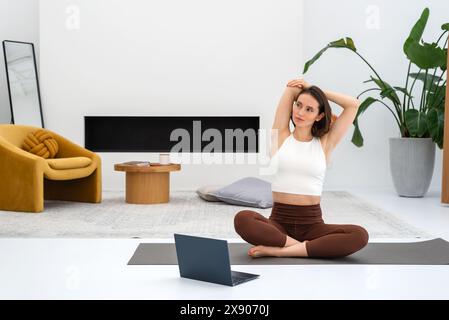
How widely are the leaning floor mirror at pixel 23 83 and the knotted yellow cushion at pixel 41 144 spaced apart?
899 mm

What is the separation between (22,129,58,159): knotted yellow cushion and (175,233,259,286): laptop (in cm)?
297

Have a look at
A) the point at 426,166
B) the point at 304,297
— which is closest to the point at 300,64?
the point at 426,166

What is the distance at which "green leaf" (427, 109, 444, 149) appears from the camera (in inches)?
228

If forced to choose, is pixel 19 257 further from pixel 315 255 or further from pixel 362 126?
pixel 362 126

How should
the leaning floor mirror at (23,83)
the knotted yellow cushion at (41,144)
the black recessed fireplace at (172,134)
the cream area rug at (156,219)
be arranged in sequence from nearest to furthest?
the cream area rug at (156,219) → the knotted yellow cushion at (41,144) → the leaning floor mirror at (23,83) → the black recessed fireplace at (172,134)

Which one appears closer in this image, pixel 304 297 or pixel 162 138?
pixel 304 297

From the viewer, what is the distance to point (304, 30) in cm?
688

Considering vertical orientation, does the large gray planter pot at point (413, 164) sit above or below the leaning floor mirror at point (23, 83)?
below

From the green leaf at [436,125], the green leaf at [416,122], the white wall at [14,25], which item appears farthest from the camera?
the white wall at [14,25]

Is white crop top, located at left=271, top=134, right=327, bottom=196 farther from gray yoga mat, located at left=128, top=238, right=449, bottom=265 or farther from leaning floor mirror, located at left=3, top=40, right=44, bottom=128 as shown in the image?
leaning floor mirror, located at left=3, top=40, right=44, bottom=128

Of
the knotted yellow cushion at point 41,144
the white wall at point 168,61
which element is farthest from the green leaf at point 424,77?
the knotted yellow cushion at point 41,144

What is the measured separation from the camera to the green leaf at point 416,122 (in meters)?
5.93

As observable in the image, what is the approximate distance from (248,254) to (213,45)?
11.9ft

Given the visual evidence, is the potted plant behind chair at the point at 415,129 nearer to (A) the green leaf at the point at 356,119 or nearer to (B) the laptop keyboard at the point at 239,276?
(A) the green leaf at the point at 356,119
